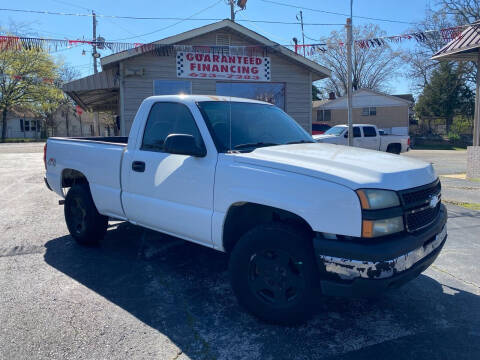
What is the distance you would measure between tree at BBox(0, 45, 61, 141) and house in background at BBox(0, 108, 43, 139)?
22.9 ft

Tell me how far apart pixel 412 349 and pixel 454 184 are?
28.9ft

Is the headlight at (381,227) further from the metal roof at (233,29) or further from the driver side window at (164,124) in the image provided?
the metal roof at (233,29)

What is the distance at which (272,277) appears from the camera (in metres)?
3.19

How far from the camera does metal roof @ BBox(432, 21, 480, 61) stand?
10.8 m

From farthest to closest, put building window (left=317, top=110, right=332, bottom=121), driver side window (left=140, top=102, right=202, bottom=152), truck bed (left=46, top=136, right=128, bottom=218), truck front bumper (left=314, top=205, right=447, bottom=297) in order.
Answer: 1. building window (left=317, top=110, right=332, bottom=121)
2. truck bed (left=46, top=136, right=128, bottom=218)
3. driver side window (left=140, top=102, right=202, bottom=152)
4. truck front bumper (left=314, top=205, right=447, bottom=297)

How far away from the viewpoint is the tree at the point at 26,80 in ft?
146

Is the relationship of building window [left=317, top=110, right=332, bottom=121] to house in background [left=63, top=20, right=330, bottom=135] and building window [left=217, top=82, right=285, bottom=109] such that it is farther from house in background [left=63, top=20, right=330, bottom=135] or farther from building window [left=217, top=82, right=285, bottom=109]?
building window [left=217, top=82, right=285, bottom=109]

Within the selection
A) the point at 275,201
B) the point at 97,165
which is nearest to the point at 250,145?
the point at 275,201

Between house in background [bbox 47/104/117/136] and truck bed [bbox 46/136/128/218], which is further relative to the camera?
house in background [bbox 47/104/117/136]

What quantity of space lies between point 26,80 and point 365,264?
5240 centimetres

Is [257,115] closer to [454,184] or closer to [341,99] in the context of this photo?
[454,184]

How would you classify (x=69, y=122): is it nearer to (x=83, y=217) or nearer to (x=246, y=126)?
(x=83, y=217)

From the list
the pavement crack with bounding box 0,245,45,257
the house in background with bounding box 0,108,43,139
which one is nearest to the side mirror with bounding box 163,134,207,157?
the pavement crack with bounding box 0,245,45,257

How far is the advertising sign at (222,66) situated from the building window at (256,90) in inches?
8.8
